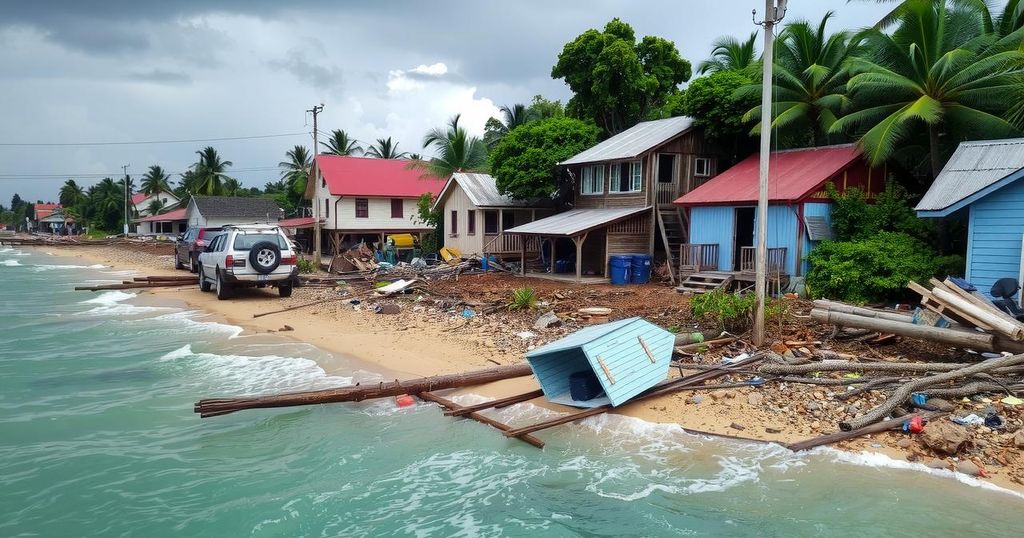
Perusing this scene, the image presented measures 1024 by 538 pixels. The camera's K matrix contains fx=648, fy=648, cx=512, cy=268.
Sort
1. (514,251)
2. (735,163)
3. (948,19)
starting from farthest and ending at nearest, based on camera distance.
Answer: (514,251) → (735,163) → (948,19)

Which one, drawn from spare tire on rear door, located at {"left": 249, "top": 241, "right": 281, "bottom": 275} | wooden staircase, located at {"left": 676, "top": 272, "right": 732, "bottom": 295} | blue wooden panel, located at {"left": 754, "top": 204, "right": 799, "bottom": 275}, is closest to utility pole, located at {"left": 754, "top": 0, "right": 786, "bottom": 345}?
wooden staircase, located at {"left": 676, "top": 272, "right": 732, "bottom": 295}

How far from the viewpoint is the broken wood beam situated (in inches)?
371

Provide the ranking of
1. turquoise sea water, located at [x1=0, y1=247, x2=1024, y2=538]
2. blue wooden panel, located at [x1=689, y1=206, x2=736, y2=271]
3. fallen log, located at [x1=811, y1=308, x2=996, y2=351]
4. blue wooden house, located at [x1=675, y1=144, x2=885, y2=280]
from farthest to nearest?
blue wooden panel, located at [x1=689, y1=206, x2=736, y2=271], blue wooden house, located at [x1=675, y1=144, x2=885, y2=280], fallen log, located at [x1=811, y1=308, x2=996, y2=351], turquoise sea water, located at [x1=0, y1=247, x2=1024, y2=538]

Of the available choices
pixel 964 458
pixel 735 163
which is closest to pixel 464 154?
pixel 735 163

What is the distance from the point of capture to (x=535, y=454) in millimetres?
8281

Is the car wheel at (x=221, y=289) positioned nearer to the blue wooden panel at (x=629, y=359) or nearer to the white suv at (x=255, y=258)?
the white suv at (x=255, y=258)

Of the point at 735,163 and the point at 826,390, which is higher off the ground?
the point at 735,163

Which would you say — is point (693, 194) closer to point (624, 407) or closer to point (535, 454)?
point (624, 407)

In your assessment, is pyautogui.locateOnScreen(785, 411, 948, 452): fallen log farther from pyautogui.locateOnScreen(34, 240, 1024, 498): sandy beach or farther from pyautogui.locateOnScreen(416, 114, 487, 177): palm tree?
pyautogui.locateOnScreen(416, 114, 487, 177): palm tree

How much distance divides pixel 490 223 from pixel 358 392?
64.5ft

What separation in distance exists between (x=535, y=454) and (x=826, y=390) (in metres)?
4.25

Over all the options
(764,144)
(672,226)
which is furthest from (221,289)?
(764,144)

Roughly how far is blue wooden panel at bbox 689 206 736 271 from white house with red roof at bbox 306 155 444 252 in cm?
1966

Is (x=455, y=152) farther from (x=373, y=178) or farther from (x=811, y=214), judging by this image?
(x=811, y=214)
